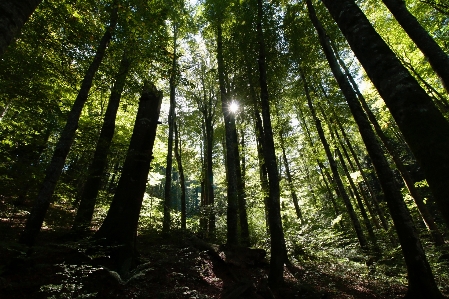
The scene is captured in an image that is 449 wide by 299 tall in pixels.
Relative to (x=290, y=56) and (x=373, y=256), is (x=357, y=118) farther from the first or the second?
(x=373, y=256)

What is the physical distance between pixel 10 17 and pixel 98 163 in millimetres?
8839

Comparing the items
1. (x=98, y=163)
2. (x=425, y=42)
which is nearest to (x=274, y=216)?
(x=425, y=42)

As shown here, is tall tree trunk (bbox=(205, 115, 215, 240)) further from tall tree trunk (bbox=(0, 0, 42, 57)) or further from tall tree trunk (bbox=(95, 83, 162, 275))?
tall tree trunk (bbox=(0, 0, 42, 57))

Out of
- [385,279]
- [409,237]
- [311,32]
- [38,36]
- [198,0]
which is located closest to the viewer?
[409,237]

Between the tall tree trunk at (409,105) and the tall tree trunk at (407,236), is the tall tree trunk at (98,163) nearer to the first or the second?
the tall tree trunk at (409,105)

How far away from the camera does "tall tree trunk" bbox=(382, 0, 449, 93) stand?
15.6 feet

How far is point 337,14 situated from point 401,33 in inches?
558

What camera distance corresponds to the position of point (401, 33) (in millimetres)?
13391

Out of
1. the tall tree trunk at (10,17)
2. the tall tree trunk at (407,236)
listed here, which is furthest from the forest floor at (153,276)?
the tall tree trunk at (10,17)

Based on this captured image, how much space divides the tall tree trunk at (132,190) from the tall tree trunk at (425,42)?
22.6ft

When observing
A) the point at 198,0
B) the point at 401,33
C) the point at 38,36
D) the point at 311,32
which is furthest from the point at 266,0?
the point at 38,36

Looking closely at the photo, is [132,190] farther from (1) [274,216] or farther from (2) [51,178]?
(1) [274,216]

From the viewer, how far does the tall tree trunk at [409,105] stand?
5.72ft

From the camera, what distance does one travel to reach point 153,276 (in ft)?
19.9
